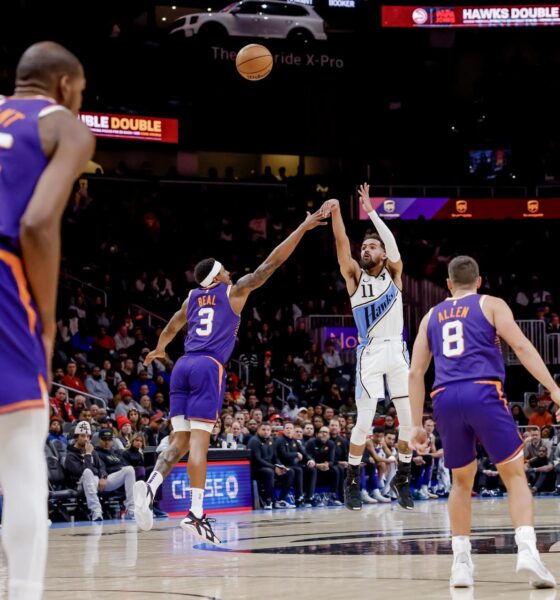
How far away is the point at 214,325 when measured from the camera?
33.6 feet

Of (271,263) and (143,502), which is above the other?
(271,263)

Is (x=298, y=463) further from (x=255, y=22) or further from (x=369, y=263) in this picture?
(x=255, y=22)

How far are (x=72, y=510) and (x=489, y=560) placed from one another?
8.69 meters

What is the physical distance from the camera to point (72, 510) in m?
15.6

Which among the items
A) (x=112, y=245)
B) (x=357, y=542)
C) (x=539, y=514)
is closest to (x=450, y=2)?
(x=112, y=245)

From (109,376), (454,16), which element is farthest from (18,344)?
(454,16)

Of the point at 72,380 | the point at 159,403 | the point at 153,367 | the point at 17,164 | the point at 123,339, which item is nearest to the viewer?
the point at 17,164

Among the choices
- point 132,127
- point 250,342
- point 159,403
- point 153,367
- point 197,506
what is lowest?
point 197,506

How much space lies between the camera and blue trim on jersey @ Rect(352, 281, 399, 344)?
1105cm

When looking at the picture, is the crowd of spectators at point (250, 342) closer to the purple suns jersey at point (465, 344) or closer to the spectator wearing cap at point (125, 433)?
the spectator wearing cap at point (125, 433)

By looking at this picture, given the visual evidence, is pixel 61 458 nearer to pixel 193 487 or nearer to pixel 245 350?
pixel 193 487

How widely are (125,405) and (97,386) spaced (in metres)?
1.36

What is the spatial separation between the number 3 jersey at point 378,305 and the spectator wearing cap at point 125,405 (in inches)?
311

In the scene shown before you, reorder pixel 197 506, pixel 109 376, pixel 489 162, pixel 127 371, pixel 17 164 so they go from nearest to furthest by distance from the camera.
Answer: pixel 17 164 < pixel 197 506 < pixel 109 376 < pixel 127 371 < pixel 489 162
